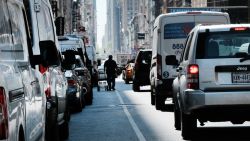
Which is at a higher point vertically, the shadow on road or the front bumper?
the front bumper

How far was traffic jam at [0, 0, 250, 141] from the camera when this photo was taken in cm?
723

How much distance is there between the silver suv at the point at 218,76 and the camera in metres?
12.6

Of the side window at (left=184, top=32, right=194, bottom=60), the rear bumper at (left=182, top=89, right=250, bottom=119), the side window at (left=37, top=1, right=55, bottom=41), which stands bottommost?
the rear bumper at (left=182, top=89, right=250, bottom=119)

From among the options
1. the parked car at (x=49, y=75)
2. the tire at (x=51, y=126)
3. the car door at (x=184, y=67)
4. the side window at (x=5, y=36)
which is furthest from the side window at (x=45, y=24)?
the side window at (x=5, y=36)

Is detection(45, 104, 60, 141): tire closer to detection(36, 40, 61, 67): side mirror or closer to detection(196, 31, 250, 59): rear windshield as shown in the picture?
detection(36, 40, 61, 67): side mirror

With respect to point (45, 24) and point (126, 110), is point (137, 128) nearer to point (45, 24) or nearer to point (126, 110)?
point (45, 24)

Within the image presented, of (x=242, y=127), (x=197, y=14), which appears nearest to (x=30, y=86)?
(x=242, y=127)

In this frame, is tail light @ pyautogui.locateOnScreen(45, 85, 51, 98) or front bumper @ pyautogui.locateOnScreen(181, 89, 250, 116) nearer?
tail light @ pyautogui.locateOnScreen(45, 85, 51, 98)

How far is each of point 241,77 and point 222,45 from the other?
68 cm

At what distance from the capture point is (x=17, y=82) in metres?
7.07

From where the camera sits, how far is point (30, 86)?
333 inches

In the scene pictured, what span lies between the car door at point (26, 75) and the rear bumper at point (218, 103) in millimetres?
3769

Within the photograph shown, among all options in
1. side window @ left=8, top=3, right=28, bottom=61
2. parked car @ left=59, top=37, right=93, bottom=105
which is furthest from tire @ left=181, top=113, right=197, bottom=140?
parked car @ left=59, top=37, right=93, bottom=105

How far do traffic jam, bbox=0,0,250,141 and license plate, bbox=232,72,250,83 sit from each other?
0.05 ft
